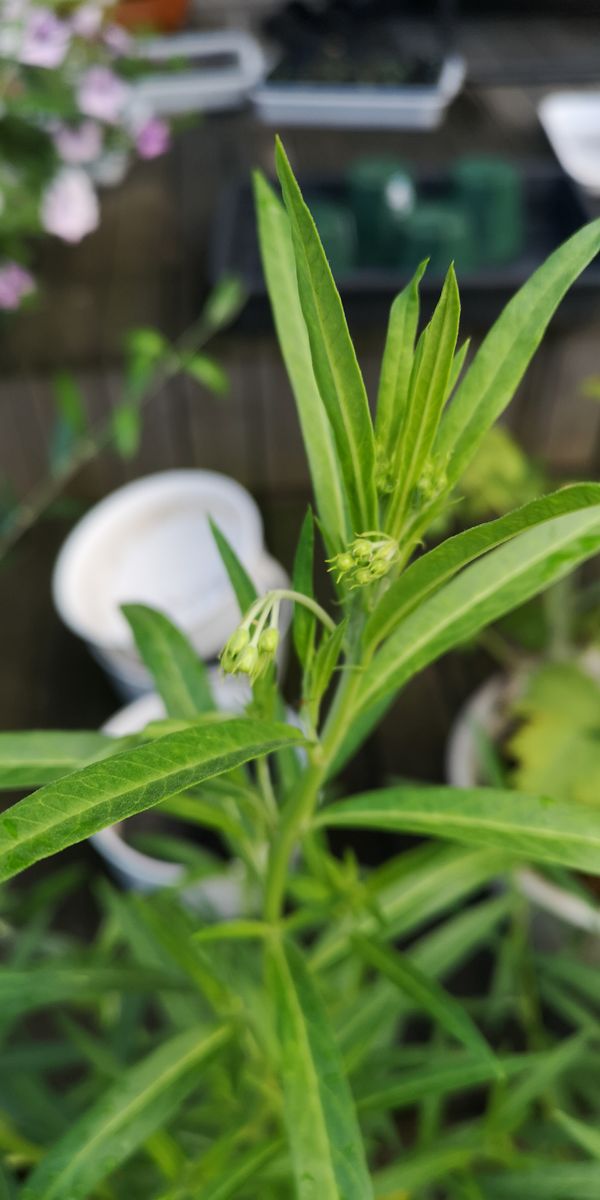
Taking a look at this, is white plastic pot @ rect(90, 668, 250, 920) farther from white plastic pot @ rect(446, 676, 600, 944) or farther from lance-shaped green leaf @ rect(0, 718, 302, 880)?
lance-shaped green leaf @ rect(0, 718, 302, 880)

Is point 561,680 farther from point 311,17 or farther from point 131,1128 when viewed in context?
point 311,17

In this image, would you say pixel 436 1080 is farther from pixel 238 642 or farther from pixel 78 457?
pixel 78 457

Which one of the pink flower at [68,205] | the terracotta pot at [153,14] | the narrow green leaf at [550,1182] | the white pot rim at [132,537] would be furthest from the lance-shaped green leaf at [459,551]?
the terracotta pot at [153,14]

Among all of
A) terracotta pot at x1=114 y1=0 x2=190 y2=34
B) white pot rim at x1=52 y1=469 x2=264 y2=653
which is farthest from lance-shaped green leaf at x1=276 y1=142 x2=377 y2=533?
terracotta pot at x1=114 y1=0 x2=190 y2=34

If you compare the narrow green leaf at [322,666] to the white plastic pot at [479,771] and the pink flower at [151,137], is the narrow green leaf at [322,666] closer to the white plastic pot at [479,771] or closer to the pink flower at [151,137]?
the white plastic pot at [479,771]

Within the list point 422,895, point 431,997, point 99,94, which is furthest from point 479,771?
point 99,94
